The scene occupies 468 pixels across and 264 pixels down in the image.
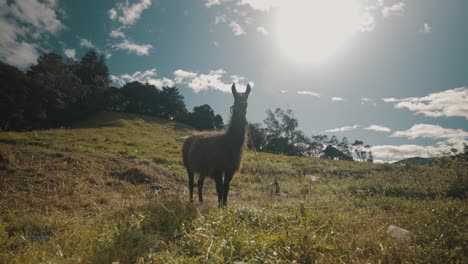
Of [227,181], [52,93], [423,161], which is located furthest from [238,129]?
[52,93]

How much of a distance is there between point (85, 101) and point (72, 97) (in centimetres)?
398

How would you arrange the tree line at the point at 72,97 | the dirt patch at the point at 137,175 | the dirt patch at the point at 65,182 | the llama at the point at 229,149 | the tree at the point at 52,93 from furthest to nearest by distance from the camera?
the tree at the point at 52,93 → the tree line at the point at 72,97 → the dirt patch at the point at 137,175 → the llama at the point at 229,149 → the dirt patch at the point at 65,182

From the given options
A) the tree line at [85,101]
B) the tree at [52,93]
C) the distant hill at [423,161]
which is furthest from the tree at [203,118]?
the distant hill at [423,161]

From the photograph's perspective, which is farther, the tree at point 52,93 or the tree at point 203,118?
the tree at point 203,118

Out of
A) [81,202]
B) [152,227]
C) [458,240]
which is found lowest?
[81,202]

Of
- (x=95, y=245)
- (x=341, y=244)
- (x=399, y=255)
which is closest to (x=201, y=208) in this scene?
(x=95, y=245)

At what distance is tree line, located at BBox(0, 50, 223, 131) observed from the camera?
39.1 meters

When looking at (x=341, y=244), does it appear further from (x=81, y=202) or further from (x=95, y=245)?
(x=81, y=202)

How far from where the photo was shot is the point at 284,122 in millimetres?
96625

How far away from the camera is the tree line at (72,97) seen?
128 ft

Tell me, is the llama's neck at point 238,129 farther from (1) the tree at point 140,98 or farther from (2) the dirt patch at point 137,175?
(1) the tree at point 140,98

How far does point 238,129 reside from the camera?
6.93 metres

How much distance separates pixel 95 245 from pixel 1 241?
1.21 metres

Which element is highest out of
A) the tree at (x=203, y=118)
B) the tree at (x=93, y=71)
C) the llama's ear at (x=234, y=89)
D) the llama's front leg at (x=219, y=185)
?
the tree at (x=93, y=71)
